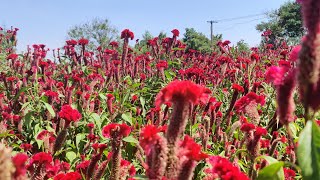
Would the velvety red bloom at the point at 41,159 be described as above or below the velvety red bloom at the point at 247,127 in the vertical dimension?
below

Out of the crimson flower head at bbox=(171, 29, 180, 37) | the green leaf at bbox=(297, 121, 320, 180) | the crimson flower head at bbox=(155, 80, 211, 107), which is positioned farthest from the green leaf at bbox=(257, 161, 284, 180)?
the crimson flower head at bbox=(171, 29, 180, 37)

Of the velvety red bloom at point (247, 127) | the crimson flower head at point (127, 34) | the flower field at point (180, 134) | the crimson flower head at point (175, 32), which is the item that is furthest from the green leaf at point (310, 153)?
the crimson flower head at point (175, 32)

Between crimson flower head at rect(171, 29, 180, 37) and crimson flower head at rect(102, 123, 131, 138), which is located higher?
crimson flower head at rect(171, 29, 180, 37)

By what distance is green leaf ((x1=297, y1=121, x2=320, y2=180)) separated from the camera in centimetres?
94

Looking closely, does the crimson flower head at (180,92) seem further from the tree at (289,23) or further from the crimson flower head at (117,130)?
the tree at (289,23)

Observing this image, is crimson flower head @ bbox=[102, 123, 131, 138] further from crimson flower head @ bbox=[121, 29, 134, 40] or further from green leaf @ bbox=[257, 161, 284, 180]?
crimson flower head @ bbox=[121, 29, 134, 40]

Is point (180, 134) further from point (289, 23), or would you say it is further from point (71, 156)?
point (289, 23)

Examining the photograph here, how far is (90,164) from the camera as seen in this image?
222cm

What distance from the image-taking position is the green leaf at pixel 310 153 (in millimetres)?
937

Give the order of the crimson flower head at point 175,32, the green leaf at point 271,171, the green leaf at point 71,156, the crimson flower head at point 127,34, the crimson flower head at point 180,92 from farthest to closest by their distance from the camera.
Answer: the crimson flower head at point 175,32 < the crimson flower head at point 127,34 < the green leaf at point 71,156 < the crimson flower head at point 180,92 < the green leaf at point 271,171

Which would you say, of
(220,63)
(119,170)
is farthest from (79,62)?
(119,170)

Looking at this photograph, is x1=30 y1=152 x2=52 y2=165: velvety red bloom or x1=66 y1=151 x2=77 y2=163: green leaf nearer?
x1=30 y1=152 x2=52 y2=165: velvety red bloom

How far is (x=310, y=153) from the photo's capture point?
949 millimetres

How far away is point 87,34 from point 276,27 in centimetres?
2542
